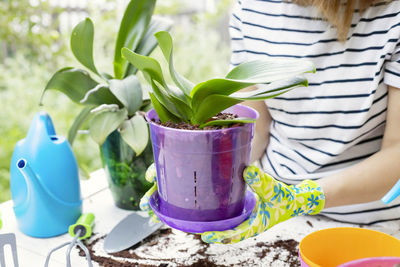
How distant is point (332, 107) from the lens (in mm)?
901

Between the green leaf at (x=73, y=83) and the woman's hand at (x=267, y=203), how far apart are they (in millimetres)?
316

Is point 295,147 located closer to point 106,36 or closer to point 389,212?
point 389,212

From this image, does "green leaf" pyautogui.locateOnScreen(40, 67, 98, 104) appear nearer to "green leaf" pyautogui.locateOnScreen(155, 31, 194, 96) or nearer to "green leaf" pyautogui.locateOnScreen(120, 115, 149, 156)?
"green leaf" pyautogui.locateOnScreen(120, 115, 149, 156)

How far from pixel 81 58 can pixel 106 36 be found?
2.32 metres

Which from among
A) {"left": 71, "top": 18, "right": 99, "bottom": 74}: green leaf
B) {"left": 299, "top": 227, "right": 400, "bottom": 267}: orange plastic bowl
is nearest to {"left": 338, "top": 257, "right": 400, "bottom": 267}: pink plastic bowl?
{"left": 299, "top": 227, "right": 400, "bottom": 267}: orange plastic bowl

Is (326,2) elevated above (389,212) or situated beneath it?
elevated above

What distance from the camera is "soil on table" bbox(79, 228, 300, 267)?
77cm

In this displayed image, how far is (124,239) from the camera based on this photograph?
0.83m

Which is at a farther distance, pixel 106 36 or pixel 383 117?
pixel 106 36


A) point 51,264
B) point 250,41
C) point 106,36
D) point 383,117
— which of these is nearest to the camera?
point 51,264

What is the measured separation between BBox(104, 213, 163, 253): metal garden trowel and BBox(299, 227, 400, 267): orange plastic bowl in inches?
14.5

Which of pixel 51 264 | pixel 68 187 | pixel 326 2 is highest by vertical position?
pixel 326 2

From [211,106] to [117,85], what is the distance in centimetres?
37

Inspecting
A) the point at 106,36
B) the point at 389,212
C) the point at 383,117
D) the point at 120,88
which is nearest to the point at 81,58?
the point at 120,88
